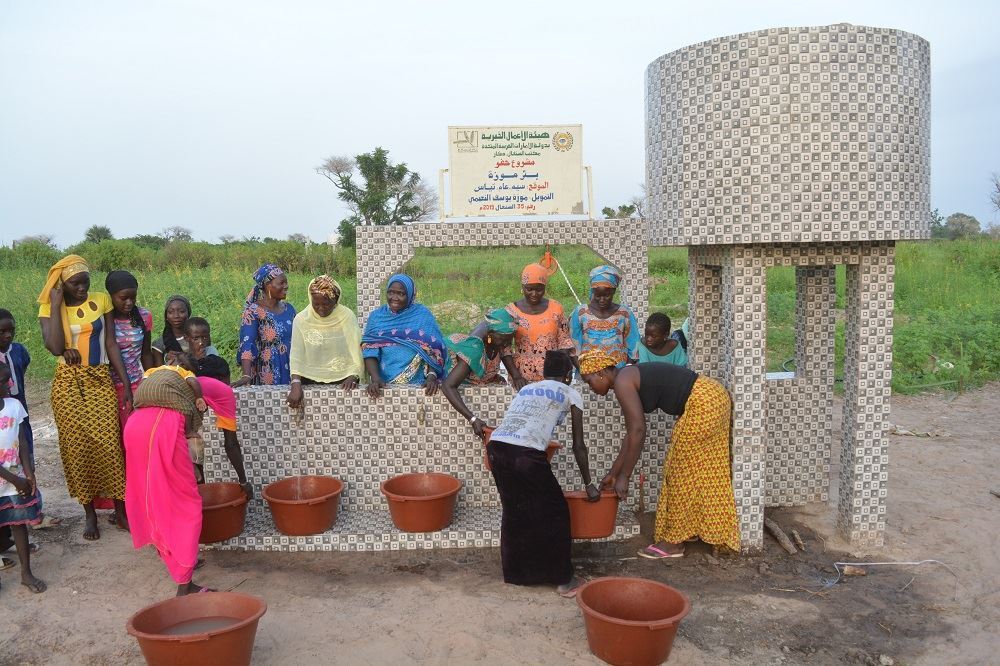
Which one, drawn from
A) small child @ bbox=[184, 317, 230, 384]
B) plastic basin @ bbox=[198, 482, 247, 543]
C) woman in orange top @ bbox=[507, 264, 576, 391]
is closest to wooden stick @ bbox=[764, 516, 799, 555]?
woman in orange top @ bbox=[507, 264, 576, 391]

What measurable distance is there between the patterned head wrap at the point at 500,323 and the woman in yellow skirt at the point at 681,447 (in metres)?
0.68

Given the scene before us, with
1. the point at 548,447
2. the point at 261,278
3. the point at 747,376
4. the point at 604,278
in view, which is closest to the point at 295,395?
the point at 261,278

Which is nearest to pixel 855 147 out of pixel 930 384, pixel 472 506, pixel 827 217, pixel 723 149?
pixel 827 217

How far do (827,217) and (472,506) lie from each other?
9.15 feet

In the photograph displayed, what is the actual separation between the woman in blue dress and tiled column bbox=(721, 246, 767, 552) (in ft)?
6.08

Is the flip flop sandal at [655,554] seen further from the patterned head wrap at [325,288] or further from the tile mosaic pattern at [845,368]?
the patterned head wrap at [325,288]

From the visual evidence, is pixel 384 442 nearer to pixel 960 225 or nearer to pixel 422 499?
pixel 422 499

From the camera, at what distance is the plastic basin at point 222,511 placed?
4.34 metres

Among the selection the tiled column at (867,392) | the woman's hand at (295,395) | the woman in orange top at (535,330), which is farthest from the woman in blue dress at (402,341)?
the tiled column at (867,392)

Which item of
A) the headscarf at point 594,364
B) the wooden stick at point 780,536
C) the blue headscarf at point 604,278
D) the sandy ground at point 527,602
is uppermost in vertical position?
the blue headscarf at point 604,278

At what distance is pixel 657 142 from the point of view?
14.7ft

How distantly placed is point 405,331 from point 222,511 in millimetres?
1551

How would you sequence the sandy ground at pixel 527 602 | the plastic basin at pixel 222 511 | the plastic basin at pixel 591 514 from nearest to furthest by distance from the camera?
the sandy ground at pixel 527 602, the plastic basin at pixel 591 514, the plastic basin at pixel 222 511

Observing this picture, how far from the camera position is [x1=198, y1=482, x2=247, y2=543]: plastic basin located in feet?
14.2
